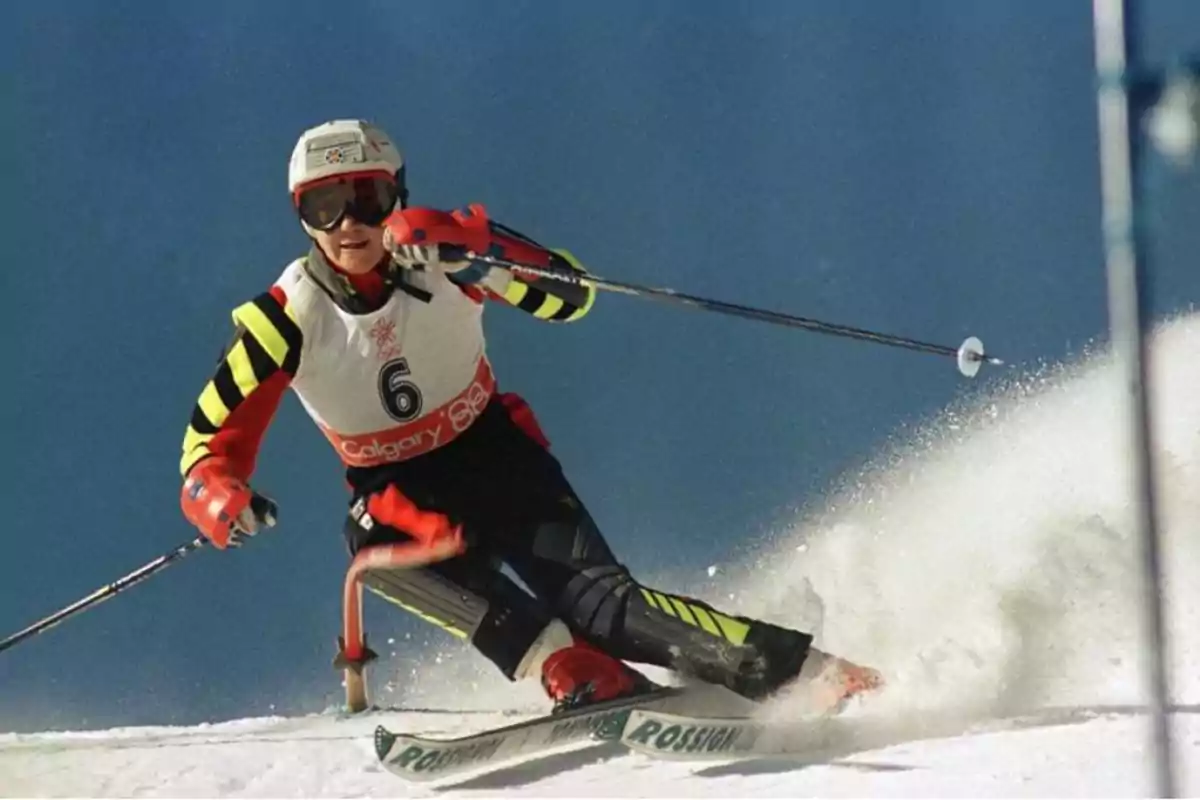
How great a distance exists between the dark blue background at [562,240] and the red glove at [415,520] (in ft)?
0.35

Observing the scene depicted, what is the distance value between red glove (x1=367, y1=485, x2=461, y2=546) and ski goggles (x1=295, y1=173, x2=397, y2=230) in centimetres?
43

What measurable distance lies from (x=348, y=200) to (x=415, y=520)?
52 centimetres

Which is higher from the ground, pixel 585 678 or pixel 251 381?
pixel 251 381

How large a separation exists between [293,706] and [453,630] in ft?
1.01

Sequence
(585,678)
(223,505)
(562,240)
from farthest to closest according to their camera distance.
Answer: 1. (562,240)
2. (585,678)
3. (223,505)

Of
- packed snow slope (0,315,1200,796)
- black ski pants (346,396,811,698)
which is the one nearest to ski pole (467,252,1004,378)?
packed snow slope (0,315,1200,796)

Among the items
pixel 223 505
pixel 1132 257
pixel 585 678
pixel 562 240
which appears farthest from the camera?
pixel 562 240

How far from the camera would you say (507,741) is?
7.80 ft

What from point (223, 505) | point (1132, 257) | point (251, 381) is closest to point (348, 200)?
point (251, 381)

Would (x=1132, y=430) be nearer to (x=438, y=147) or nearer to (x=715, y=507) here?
(x=715, y=507)

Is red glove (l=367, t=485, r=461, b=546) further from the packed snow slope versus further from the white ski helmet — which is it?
the white ski helmet

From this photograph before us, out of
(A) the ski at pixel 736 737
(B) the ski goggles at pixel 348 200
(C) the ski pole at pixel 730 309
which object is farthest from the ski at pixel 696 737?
(B) the ski goggles at pixel 348 200

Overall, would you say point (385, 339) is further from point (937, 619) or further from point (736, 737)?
point (937, 619)

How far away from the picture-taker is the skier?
238 cm
